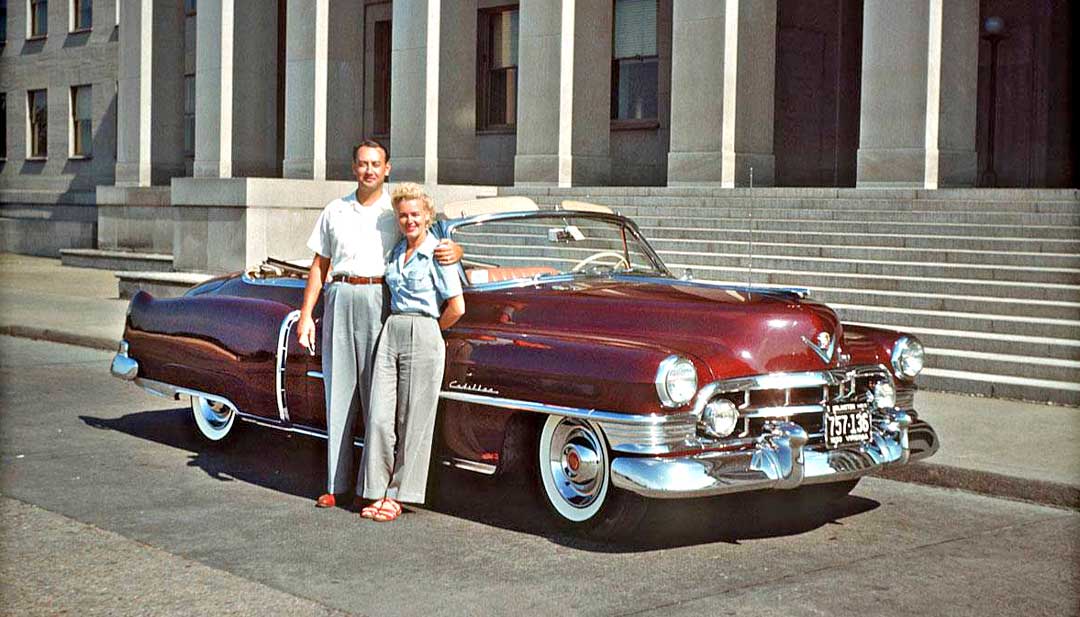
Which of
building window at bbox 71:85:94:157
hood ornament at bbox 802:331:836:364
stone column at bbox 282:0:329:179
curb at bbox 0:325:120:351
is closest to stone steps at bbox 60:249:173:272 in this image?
stone column at bbox 282:0:329:179

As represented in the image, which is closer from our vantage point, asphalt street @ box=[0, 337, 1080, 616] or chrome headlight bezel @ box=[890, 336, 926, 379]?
asphalt street @ box=[0, 337, 1080, 616]

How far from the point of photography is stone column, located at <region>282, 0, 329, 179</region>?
26484mm

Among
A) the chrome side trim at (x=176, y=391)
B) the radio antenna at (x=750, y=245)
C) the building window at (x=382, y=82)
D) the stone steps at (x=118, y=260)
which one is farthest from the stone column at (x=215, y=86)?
the chrome side trim at (x=176, y=391)

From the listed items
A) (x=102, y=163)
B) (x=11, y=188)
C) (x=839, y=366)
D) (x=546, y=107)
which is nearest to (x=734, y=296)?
Result: (x=839, y=366)

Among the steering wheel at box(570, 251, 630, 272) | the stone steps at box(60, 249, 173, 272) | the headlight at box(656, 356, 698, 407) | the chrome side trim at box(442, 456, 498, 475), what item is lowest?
the chrome side trim at box(442, 456, 498, 475)

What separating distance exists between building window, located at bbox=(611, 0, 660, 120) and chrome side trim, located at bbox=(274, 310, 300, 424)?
768 inches

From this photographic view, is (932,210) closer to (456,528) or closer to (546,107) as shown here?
(546,107)

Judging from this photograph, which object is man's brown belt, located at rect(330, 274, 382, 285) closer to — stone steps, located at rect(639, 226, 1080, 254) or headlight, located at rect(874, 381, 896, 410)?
headlight, located at rect(874, 381, 896, 410)

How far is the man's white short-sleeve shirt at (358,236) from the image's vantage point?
24.2 ft

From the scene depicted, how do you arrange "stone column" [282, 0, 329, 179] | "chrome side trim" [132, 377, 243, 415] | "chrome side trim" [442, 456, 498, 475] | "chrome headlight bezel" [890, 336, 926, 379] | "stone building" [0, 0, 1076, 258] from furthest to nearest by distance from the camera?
"stone column" [282, 0, 329, 179] → "stone building" [0, 0, 1076, 258] → "chrome side trim" [132, 377, 243, 415] → "chrome headlight bezel" [890, 336, 926, 379] → "chrome side trim" [442, 456, 498, 475]

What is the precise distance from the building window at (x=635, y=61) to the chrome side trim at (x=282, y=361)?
19.5 meters

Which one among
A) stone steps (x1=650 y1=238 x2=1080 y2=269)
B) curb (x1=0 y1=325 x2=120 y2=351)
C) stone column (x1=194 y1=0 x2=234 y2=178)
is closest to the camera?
stone steps (x1=650 y1=238 x2=1080 y2=269)

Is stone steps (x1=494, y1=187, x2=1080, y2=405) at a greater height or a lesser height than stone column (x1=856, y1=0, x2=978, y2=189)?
lesser

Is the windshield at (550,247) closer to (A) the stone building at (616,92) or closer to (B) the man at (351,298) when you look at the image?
(B) the man at (351,298)
